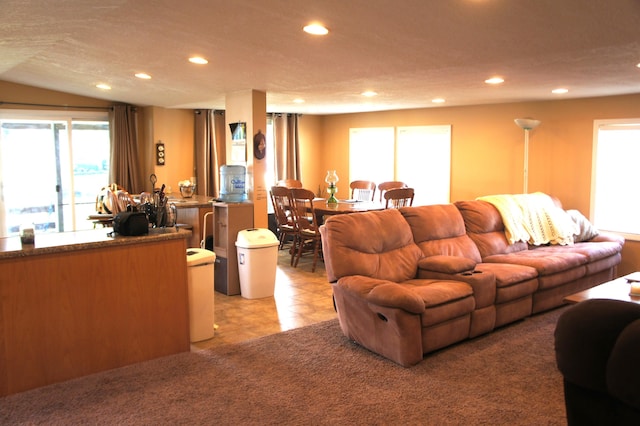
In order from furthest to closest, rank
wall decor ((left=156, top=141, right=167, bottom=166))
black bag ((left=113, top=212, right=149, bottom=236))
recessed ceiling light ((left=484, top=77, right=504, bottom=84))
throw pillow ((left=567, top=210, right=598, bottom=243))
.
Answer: wall decor ((left=156, top=141, right=167, bottom=166)) → throw pillow ((left=567, top=210, right=598, bottom=243)) → recessed ceiling light ((left=484, top=77, right=504, bottom=84)) → black bag ((left=113, top=212, right=149, bottom=236))

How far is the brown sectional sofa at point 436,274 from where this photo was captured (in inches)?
140

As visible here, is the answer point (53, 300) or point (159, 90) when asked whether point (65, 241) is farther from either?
point (159, 90)

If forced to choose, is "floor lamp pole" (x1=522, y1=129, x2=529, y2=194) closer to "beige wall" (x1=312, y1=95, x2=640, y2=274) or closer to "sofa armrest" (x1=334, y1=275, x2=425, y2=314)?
"beige wall" (x1=312, y1=95, x2=640, y2=274)

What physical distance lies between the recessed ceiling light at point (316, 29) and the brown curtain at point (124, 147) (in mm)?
5320

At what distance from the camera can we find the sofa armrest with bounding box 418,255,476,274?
4090 millimetres

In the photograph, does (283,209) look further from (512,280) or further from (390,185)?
Result: (512,280)

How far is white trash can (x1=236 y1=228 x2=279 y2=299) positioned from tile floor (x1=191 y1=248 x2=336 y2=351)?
0.35 feet

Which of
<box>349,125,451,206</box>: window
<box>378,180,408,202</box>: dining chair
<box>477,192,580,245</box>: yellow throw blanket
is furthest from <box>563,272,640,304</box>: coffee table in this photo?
<box>378,180,408,202</box>: dining chair

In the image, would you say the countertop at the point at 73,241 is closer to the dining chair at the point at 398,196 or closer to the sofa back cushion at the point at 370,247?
the sofa back cushion at the point at 370,247

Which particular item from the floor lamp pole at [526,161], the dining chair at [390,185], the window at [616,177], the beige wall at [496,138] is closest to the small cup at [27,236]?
the beige wall at [496,138]

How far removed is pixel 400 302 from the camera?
3.38 m

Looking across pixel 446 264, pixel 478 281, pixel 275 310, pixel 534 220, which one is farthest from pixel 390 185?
pixel 478 281

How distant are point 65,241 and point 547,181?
5.74m

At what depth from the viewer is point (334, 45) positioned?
11.6 feet
